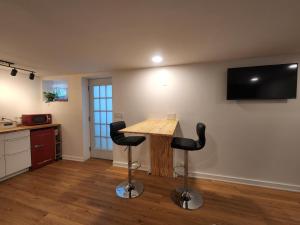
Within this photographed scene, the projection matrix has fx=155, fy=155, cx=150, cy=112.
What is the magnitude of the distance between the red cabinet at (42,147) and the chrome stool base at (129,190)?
2064mm

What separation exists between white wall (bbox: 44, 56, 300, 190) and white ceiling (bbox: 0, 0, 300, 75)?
536 millimetres

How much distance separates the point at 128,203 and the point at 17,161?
2402 mm

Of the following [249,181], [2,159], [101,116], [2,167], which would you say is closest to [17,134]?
[2,159]

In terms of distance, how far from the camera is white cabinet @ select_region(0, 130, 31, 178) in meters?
2.77

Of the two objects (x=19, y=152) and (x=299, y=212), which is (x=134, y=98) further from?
(x=299, y=212)

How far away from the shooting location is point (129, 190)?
2430 millimetres

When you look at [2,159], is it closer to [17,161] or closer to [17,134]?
[17,161]

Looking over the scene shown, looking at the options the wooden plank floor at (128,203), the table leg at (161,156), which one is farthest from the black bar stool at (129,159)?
the table leg at (161,156)

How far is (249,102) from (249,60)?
69 centimetres

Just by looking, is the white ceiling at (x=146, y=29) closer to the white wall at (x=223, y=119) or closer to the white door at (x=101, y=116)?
the white wall at (x=223, y=119)

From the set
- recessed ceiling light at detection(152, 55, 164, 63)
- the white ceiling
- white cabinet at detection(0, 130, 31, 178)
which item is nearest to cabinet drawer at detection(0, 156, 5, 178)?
white cabinet at detection(0, 130, 31, 178)

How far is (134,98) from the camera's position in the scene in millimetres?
3273

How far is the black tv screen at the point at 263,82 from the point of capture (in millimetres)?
2348

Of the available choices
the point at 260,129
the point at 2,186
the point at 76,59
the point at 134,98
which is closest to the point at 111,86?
the point at 134,98
